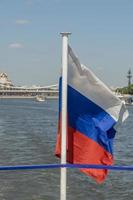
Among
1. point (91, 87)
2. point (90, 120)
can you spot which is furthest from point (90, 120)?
point (91, 87)

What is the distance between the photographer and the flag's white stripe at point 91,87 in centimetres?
614

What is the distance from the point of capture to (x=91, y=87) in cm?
630

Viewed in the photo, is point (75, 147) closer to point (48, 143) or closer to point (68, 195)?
point (68, 195)

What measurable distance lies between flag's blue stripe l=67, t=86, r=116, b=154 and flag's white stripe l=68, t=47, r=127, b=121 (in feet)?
0.21

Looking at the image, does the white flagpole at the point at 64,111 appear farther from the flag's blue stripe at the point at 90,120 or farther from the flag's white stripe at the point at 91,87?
the flag's blue stripe at the point at 90,120

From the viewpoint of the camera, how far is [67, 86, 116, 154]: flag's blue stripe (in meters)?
6.26

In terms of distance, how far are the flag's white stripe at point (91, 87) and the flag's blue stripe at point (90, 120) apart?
6 centimetres

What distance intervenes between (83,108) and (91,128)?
0.81ft

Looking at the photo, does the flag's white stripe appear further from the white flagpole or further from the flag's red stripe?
the flag's red stripe

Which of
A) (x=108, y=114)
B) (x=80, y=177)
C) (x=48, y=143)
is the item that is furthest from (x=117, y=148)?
(x=108, y=114)

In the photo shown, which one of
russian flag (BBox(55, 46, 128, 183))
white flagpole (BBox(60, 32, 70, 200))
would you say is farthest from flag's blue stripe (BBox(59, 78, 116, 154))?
white flagpole (BBox(60, 32, 70, 200))

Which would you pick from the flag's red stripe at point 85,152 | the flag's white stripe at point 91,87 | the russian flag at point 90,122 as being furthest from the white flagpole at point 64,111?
the flag's red stripe at point 85,152

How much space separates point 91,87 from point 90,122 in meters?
0.40

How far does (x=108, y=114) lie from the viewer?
6.37m
